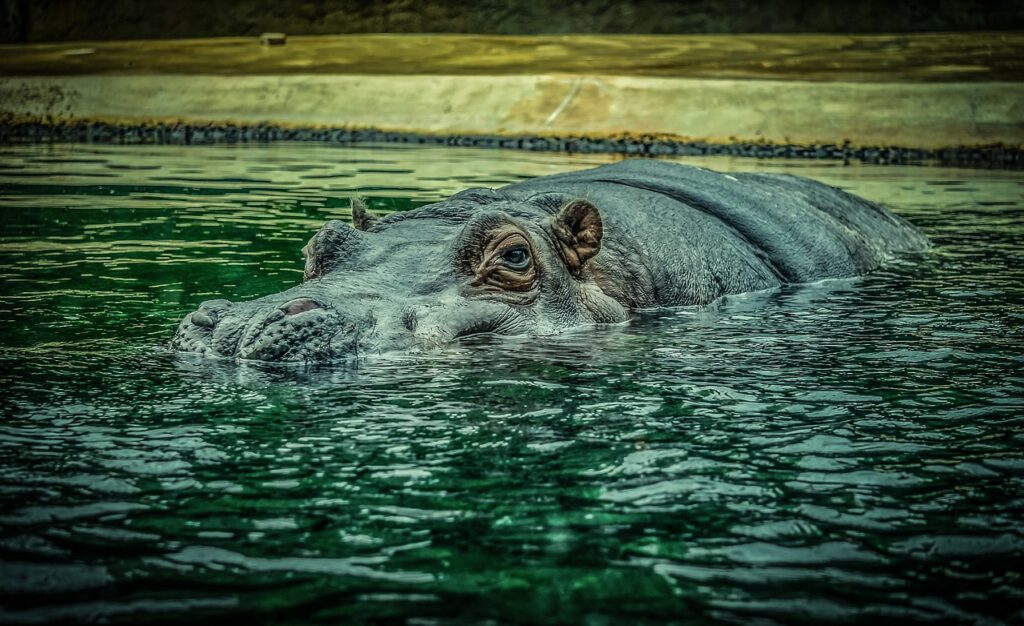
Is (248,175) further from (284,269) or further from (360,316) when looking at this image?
(360,316)

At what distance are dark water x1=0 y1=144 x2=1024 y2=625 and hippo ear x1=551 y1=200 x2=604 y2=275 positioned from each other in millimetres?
472

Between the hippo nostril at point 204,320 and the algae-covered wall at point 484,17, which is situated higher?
the algae-covered wall at point 484,17

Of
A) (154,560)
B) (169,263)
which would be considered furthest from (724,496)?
(169,263)

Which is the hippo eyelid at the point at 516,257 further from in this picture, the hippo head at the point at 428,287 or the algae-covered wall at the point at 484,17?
the algae-covered wall at the point at 484,17

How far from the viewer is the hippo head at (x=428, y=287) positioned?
18.1 feet

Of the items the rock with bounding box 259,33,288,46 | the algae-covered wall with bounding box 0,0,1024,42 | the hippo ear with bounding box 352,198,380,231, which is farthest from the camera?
the algae-covered wall with bounding box 0,0,1024,42

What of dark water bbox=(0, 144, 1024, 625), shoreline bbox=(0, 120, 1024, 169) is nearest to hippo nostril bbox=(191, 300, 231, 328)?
dark water bbox=(0, 144, 1024, 625)

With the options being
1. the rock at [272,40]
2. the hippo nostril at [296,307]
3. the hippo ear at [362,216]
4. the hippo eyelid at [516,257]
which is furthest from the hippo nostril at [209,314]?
the rock at [272,40]

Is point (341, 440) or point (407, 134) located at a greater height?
point (407, 134)

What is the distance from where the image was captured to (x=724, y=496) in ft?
13.0

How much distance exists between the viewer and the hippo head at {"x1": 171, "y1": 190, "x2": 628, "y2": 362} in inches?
218

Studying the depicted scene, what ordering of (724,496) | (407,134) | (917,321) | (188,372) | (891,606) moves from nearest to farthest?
1. (891,606)
2. (724,496)
3. (188,372)
4. (917,321)
5. (407,134)

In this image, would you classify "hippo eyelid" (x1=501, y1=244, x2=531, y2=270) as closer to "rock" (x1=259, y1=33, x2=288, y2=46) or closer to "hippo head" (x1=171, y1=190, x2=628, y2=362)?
"hippo head" (x1=171, y1=190, x2=628, y2=362)

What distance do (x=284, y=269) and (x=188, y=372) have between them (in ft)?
12.3
